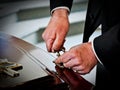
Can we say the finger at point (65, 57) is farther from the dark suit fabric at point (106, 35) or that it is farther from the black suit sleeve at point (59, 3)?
the black suit sleeve at point (59, 3)

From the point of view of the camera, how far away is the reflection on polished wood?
0.73 metres

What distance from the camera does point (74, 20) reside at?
3.24m

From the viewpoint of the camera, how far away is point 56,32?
→ 1.08m

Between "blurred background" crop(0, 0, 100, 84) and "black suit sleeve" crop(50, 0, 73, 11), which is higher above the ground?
"black suit sleeve" crop(50, 0, 73, 11)

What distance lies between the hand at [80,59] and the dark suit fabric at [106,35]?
3 cm

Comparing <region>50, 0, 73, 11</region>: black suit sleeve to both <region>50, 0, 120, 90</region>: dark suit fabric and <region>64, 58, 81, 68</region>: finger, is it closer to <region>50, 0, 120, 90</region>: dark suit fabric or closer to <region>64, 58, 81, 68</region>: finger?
<region>50, 0, 120, 90</region>: dark suit fabric

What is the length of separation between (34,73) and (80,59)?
19cm

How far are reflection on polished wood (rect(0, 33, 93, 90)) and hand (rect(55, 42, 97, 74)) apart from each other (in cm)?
3

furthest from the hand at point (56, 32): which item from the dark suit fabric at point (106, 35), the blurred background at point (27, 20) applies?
the blurred background at point (27, 20)

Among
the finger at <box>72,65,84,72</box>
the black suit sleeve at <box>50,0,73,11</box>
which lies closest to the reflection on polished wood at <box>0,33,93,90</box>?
the finger at <box>72,65,84,72</box>

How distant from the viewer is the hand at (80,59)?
35.1 inches

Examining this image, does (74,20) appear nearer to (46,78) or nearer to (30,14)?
(30,14)

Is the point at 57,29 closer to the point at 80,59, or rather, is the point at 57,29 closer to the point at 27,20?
the point at 80,59

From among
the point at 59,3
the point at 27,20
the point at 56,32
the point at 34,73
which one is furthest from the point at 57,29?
the point at 27,20
